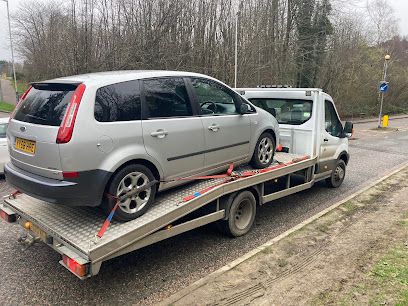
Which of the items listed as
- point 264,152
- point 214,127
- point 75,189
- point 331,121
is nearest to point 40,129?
point 75,189

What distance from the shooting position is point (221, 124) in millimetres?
4660

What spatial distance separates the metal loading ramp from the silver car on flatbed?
0.18m

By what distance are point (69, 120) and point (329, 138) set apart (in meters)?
5.14

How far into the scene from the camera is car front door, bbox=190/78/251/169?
4.50 meters

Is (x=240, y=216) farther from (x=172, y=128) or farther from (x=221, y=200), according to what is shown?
(x=172, y=128)

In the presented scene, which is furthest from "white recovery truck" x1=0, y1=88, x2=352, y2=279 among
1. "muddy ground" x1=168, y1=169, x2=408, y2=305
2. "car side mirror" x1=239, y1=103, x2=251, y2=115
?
"car side mirror" x1=239, y1=103, x2=251, y2=115

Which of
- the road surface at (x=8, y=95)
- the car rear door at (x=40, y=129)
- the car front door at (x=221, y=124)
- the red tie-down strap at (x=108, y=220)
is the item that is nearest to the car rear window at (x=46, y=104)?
the car rear door at (x=40, y=129)

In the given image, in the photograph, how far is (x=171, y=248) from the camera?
464cm

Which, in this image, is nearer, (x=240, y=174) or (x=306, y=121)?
(x=240, y=174)

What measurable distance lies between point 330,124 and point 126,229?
4.93 meters

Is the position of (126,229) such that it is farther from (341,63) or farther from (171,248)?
(341,63)

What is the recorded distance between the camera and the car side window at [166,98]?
12.8 ft

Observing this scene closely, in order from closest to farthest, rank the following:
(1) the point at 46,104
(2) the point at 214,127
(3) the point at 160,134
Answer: (1) the point at 46,104 < (3) the point at 160,134 < (2) the point at 214,127

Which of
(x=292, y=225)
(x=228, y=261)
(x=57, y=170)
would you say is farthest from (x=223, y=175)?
(x=57, y=170)
